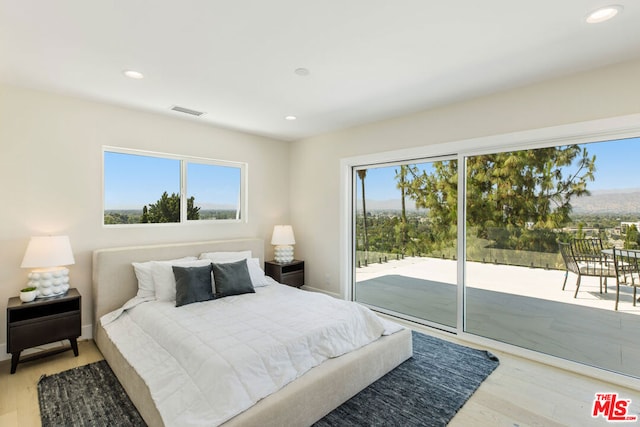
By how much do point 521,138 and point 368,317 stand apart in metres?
2.25

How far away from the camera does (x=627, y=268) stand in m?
2.70

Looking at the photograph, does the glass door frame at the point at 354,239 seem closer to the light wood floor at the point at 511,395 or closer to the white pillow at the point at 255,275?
the light wood floor at the point at 511,395

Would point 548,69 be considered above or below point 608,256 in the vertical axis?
above

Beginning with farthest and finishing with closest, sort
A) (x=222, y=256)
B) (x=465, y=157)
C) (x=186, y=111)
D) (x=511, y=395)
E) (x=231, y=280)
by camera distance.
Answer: (x=222, y=256) → (x=186, y=111) → (x=465, y=157) → (x=231, y=280) → (x=511, y=395)

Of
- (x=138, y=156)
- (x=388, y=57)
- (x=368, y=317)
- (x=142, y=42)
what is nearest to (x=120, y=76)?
(x=142, y=42)

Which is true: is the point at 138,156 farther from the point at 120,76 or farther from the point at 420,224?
the point at 420,224

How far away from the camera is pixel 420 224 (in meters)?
4.04

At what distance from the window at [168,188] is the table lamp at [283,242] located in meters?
0.61

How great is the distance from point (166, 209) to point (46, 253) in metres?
1.39

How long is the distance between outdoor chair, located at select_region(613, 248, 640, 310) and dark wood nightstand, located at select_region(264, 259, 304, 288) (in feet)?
12.1

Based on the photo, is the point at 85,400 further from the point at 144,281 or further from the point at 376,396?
the point at 376,396

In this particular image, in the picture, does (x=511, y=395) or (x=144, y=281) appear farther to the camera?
(x=144, y=281)

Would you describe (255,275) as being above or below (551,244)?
below

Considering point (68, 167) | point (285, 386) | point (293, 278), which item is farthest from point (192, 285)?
point (293, 278)
